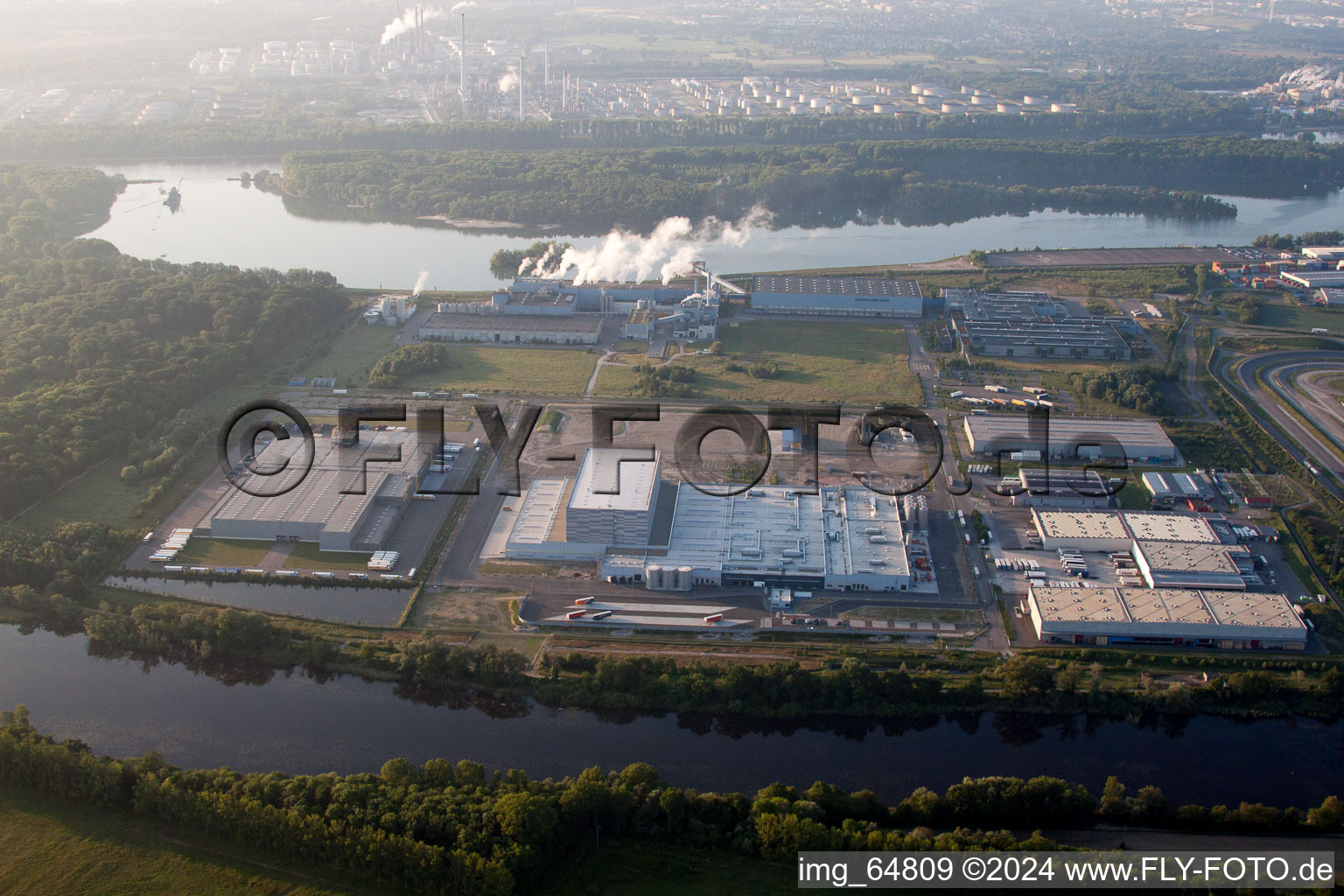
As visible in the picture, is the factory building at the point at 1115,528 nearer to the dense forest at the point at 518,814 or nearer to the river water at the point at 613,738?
the river water at the point at 613,738

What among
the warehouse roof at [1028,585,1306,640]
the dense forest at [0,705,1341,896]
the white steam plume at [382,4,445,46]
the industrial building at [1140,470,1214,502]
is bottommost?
the dense forest at [0,705,1341,896]

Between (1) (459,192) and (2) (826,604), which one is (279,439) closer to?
(2) (826,604)

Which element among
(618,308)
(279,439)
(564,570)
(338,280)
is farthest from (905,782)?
(338,280)

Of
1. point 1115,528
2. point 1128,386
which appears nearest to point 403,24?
point 1128,386

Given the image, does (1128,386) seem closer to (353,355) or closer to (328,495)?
(328,495)

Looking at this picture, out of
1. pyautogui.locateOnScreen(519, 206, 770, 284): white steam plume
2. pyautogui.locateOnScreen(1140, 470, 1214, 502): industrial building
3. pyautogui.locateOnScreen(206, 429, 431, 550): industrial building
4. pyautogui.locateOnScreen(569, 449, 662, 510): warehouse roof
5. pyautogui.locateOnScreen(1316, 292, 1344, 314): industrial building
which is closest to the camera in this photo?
pyautogui.locateOnScreen(569, 449, 662, 510): warehouse roof

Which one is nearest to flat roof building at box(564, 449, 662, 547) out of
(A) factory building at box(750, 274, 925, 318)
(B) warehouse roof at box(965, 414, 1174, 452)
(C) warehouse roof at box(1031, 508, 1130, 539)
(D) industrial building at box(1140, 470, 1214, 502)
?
(C) warehouse roof at box(1031, 508, 1130, 539)

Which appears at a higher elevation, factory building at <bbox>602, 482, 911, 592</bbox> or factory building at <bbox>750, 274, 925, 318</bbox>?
factory building at <bbox>750, 274, 925, 318</bbox>

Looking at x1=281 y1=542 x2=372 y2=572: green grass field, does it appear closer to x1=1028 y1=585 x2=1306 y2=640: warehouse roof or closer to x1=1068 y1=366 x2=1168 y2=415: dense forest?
x1=1028 y1=585 x2=1306 y2=640: warehouse roof
